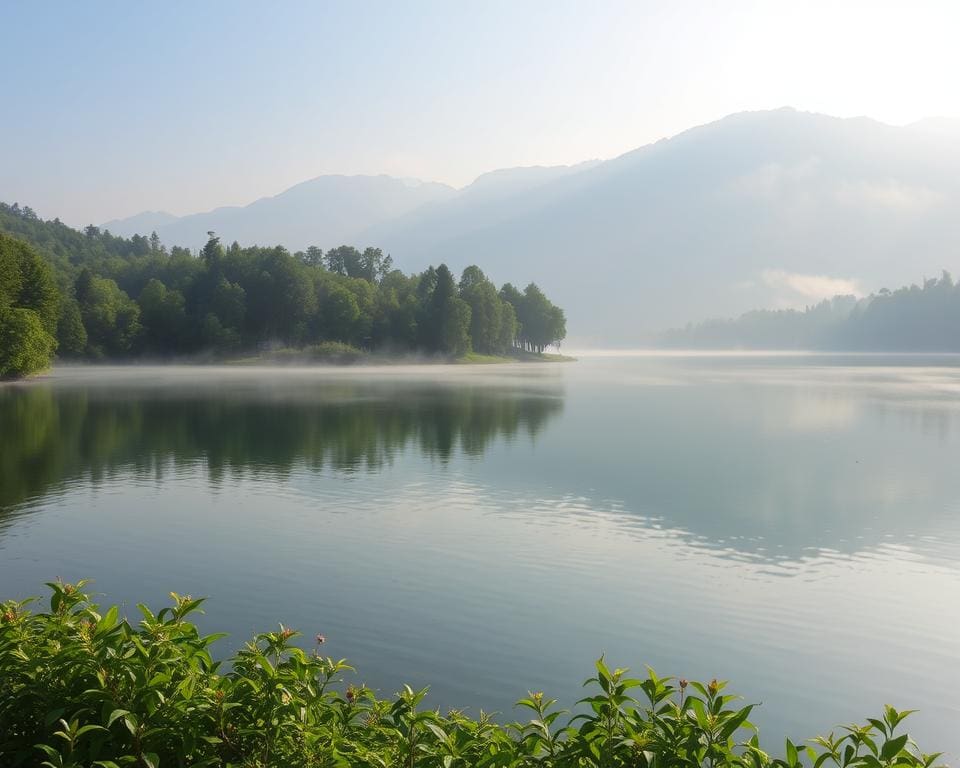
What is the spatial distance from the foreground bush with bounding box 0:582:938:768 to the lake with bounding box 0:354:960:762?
20.6ft

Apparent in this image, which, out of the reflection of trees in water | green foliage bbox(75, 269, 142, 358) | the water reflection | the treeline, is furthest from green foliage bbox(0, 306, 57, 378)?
green foliage bbox(75, 269, 142, 358)

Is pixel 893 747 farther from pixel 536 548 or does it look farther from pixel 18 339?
pixel 18 339

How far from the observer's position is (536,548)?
22.0 metres

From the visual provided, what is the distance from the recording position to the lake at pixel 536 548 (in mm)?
14250

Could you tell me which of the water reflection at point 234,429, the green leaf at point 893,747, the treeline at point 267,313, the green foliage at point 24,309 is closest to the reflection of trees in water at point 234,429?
the water reflection at point 234,429

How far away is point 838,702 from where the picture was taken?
12812 mm

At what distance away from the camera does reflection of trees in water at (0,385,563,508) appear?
119 feet

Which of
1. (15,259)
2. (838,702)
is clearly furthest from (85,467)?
(15,259)

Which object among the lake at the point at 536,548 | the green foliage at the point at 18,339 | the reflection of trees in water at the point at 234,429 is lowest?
the lake at the point at 536,548

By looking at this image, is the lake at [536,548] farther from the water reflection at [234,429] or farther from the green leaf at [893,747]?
the green leaf at [893,747]

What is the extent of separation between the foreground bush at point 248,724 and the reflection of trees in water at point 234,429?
23.8 m

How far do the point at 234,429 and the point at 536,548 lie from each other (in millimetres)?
32684

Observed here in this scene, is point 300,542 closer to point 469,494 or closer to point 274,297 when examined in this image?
Answer: point 469,494

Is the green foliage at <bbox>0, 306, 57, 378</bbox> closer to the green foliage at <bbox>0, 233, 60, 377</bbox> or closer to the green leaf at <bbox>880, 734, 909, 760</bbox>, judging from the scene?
the green foliage at <bbox>0, 233, 60, 377</bbox>
